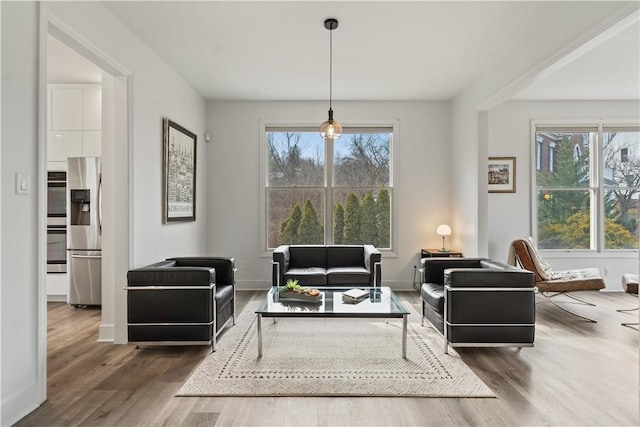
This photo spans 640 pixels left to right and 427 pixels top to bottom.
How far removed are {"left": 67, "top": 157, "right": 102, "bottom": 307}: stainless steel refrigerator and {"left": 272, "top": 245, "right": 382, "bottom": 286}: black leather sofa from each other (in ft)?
6.91

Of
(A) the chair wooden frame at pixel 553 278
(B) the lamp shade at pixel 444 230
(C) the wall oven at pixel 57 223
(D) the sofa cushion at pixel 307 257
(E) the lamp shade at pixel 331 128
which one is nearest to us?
(E) the lamp shade at pixel 331 128

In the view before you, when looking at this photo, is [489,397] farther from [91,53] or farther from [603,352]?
[91,53]

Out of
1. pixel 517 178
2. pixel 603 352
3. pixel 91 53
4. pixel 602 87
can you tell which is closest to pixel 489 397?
pixel 603 352

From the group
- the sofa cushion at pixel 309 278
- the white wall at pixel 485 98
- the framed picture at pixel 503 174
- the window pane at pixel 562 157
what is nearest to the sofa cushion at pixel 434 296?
the sofa cushion at pixel 309 278

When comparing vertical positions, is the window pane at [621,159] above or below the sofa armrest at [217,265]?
above

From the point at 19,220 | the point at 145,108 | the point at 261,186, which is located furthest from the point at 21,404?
the point at 261,186

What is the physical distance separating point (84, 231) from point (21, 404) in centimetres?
269

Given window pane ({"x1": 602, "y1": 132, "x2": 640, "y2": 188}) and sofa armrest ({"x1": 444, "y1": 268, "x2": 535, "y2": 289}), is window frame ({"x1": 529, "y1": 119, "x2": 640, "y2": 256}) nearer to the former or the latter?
window pane ({"x1": 602, "y1": 132, "x2": 640, "y2": 188})

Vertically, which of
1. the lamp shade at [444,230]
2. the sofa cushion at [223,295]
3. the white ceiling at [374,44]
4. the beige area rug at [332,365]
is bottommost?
the beige area rug at [332,365]

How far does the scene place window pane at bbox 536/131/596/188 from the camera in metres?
5.80

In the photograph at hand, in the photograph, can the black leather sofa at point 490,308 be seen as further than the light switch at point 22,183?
Yes

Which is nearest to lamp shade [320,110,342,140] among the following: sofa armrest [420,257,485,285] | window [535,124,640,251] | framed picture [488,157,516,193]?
sofa armrest [420,257,485,285]

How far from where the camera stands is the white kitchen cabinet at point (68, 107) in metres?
4.85

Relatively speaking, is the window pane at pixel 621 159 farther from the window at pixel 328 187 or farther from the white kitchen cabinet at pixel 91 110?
the white kitchen cabinet at pixel 91 110
